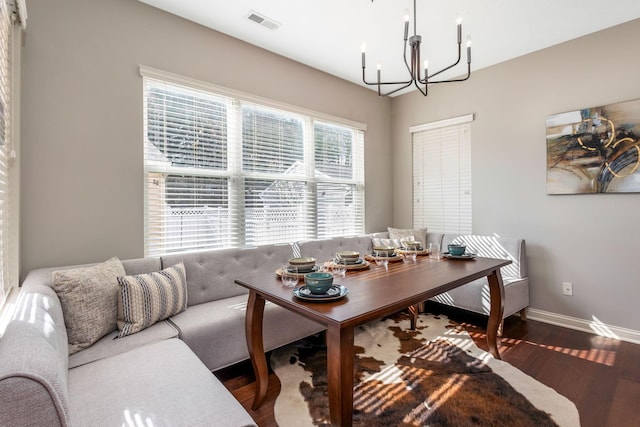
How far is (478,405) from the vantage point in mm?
1812

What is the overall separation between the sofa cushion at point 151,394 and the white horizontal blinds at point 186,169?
122 centimetres

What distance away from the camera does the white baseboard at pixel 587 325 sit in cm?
272

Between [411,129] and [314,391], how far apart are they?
140 inches

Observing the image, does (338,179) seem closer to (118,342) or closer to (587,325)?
(118,342)

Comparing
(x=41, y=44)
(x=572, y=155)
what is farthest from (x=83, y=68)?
(x=572, y=155)

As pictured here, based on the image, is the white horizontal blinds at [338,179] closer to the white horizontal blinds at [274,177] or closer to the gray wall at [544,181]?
the white horizontal blinds at [274,177]

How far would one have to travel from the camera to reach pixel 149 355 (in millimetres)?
1537

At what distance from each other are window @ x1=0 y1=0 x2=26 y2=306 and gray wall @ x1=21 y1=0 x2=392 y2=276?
5.2 inches

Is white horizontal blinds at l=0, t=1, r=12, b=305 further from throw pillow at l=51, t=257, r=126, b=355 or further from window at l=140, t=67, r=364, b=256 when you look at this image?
window at l=140, t=67, r=364, b=256

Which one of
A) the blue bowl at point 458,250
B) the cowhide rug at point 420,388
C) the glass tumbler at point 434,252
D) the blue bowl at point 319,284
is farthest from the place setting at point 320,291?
the blue bowl at point 458,250

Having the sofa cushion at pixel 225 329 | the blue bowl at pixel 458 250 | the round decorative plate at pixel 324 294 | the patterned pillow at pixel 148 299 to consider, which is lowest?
the sofa cushion at pixel 225 329

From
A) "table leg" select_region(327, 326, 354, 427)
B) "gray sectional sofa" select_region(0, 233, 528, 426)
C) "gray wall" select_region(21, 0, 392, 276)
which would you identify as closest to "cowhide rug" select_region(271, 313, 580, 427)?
"gray sectional sofa" select_region(0, 233, 528, 426)

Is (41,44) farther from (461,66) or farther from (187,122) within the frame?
(461,66)

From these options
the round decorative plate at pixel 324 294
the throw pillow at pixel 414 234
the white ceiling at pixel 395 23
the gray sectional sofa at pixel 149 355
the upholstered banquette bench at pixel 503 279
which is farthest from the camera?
the throw pillow at pixel 414 234
